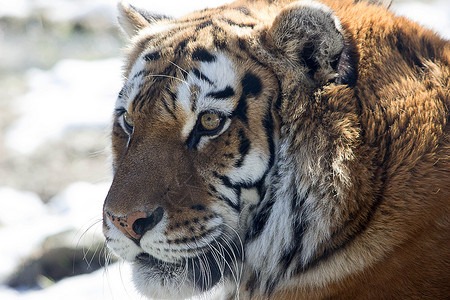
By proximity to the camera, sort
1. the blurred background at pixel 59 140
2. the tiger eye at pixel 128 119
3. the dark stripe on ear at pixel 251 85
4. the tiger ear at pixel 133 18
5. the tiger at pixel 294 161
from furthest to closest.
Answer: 1. the blurred background at pixel 59 140
2. the tiger ear at pixel 133 18
3. the tiger eye at pixel 128 119
4. the dark stripe on ear at pixel 251 85
5. the tiger at pixel 294 161

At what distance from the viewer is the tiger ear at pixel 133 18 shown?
1.99m

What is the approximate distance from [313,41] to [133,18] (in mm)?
818

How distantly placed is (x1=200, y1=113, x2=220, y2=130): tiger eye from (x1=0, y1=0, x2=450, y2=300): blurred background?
49cm

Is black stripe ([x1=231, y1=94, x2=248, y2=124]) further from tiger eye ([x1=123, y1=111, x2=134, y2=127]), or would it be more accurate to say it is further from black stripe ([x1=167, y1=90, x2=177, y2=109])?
tiger eye ([x1=123, y1=111, x2=134, y2=127])

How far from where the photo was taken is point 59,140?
153 inches

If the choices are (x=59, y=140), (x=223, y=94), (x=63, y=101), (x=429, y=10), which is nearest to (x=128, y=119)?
(x=223, y=94)

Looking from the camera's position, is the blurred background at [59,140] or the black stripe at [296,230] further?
the blurred background at [59,140]

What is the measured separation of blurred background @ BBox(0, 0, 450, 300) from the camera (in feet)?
8.50

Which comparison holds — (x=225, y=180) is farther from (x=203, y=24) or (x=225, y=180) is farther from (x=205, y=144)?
(x=203, y=24)

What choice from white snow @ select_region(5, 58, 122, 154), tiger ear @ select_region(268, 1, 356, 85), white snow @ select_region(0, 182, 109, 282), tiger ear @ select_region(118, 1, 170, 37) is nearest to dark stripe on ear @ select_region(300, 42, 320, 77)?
tiger ear @ select_region(268, 1, 356, 85)

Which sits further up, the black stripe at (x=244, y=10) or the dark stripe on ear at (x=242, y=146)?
the black stripe at (x=244, y=10)

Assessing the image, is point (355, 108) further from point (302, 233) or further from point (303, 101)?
point (302, 233)

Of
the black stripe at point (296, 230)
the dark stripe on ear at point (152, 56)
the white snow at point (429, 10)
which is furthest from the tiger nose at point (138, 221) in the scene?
the white snow at point (429, 10)

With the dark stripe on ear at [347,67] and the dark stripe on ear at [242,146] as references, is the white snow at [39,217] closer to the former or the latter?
the dark stripe on ear at [242,146]
